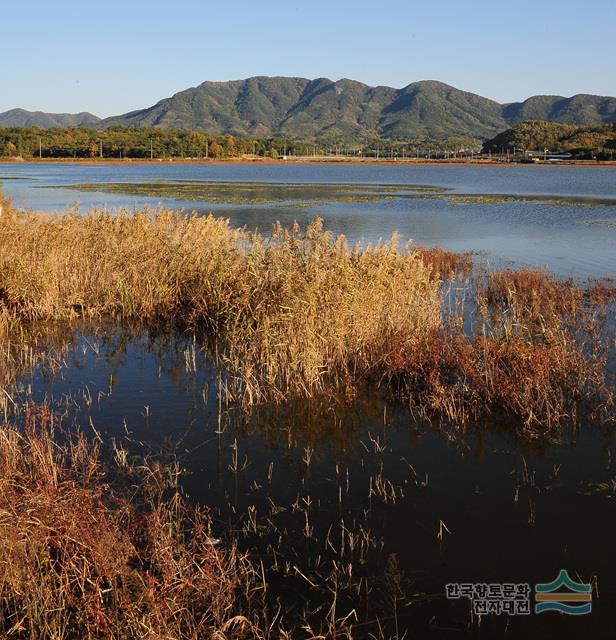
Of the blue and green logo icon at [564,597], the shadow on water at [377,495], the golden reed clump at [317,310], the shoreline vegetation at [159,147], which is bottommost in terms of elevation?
the blue and green logo icon at [564,597]

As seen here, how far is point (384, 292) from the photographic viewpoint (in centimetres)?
1277

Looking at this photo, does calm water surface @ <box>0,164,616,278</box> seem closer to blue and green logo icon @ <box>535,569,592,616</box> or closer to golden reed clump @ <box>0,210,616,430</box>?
golden reed clump @ <box>0,210,616,430</box>

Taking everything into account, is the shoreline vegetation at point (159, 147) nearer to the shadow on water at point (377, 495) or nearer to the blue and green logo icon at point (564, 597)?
the shadow on water at point (377, 495)

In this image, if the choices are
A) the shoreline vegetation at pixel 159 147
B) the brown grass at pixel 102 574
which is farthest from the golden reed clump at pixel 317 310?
the shoreline vegetation at pixel 159 147

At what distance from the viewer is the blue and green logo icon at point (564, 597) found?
585 centimetres

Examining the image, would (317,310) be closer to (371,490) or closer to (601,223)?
(371,490)

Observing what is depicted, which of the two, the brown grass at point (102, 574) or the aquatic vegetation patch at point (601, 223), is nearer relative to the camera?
the brown grass at point (102, 574)

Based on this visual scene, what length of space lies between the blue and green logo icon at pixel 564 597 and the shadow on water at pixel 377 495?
0.09 metres

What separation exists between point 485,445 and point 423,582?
3204mm

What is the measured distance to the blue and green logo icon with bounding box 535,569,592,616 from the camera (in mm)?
5848

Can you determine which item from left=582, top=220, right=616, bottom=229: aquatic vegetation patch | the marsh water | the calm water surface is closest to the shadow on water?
the marsh water

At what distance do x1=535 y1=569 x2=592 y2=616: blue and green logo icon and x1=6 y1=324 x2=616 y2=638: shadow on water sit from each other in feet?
0.30

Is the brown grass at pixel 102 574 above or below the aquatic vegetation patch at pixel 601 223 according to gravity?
below

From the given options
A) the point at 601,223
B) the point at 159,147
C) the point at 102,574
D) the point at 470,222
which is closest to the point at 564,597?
the point at 102,574
